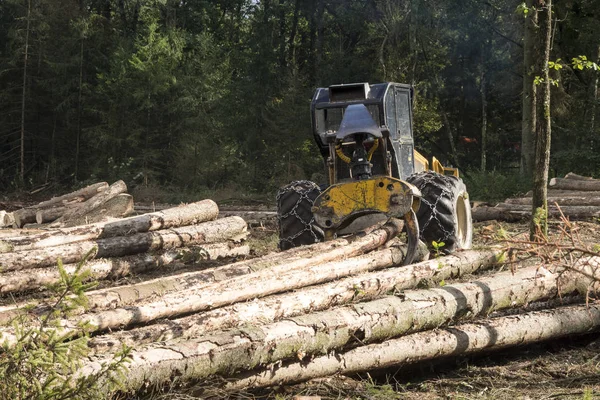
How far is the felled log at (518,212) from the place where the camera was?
14.7 meters

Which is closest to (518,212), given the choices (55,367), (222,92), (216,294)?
(216,294)

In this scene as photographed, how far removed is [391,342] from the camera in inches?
246

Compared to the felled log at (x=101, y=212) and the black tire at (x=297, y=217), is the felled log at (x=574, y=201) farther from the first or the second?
the felled log at (x=101, y=212)

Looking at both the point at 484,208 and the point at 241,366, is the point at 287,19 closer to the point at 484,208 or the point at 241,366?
the point at 484,208

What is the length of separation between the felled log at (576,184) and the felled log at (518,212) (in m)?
1.87

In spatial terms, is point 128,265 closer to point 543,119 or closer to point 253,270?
point 253,270

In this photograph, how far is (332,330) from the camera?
588 cm

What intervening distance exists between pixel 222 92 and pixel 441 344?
97.4 feet

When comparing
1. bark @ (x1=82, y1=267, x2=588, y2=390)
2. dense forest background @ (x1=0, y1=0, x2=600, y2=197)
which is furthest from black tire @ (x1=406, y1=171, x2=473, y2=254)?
dense forest background @ (x1=0, y1=0, x2=600, y2=197)

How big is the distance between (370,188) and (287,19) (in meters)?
33.5

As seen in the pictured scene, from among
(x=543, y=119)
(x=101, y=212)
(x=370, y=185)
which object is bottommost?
(x=101, y=212)

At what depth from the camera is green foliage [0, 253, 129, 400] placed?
4.49 meters

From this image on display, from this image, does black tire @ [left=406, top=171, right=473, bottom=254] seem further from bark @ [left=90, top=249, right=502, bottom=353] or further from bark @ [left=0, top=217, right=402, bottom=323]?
bark @ [left=90, top=249, right=502, bottom=353]

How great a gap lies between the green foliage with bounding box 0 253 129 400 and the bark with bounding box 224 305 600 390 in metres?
0.59
